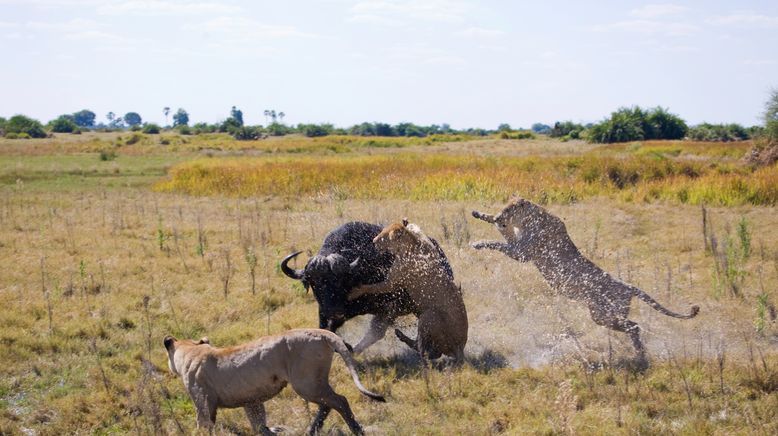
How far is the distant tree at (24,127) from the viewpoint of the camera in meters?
63.8

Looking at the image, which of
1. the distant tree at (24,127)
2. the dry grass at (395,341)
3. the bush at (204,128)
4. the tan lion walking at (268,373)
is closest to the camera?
the tan lion walking at (268,373)

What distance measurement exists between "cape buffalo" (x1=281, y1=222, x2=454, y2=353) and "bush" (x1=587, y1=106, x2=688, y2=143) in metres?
47.1

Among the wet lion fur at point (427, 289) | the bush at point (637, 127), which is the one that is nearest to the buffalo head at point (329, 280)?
the wet lion fur at point (427, 289)

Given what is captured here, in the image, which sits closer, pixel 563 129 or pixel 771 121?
pixel 771 121

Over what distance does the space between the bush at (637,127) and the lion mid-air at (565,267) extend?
4547cm

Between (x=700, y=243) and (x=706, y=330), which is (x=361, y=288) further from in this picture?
(x=700, y=243)

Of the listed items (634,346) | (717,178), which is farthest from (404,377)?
(717,178)

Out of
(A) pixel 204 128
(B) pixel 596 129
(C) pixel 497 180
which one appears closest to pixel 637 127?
(B) pixel 596 129

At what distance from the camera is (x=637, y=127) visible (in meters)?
54.1

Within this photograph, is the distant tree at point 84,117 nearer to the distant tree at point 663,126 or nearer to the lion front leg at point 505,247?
the distant tree at point 663,126

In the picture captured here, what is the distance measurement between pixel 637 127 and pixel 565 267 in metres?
48.6

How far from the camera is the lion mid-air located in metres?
8.16

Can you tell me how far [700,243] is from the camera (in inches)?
530

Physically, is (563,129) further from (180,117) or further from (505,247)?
(180,117)
